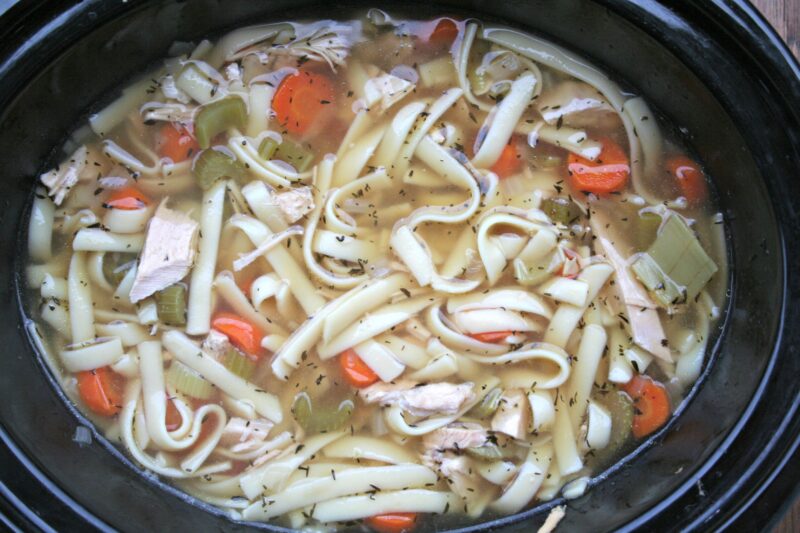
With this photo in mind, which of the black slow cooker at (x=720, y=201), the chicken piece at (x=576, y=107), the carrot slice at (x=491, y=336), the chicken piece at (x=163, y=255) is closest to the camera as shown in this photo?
the black slow cooker at (x=720, y=201)

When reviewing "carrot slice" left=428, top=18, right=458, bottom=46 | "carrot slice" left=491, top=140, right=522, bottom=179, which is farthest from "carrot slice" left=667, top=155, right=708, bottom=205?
"carrot slice" left=428, top=18, right=458, bottom=46

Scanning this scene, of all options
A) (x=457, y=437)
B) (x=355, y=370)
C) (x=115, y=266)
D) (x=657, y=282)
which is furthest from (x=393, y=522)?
(x=115, y=266)

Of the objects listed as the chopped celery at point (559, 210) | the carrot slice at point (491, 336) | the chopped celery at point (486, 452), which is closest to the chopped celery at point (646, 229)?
the chopped celery at point (559, 210)

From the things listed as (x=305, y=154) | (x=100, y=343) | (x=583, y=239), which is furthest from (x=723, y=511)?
(x=100, y=343)

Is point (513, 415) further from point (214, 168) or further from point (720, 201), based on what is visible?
point (214, 168)

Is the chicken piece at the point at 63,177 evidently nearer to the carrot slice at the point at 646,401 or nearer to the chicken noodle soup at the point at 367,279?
the chicken noodle soup at the point at 367,279

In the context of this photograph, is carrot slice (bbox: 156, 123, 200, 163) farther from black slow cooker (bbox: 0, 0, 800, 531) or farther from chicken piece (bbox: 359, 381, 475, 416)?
chicken piece (bbox: 359, 381, 475, 416)
